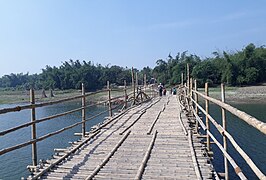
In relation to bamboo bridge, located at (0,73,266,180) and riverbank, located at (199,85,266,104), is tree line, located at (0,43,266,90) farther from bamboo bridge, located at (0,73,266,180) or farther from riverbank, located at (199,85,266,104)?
bamboo bridge, located at (0,73,266,180)

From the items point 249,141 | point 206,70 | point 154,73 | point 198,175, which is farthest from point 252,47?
point 198,175

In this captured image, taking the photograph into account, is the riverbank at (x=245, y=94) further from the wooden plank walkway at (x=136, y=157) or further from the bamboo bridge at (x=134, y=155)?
the bamboo bridge at (x=134, y=155)

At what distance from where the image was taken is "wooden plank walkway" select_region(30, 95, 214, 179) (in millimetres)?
3818

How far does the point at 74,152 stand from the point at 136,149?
40.8 inches

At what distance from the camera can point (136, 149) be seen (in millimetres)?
5098

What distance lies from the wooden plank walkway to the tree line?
2612 centimetres

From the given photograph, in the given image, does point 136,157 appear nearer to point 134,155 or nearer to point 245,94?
point 134,155

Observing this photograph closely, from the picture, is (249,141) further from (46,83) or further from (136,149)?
(46,83)

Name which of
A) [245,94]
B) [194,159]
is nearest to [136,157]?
[194,159]

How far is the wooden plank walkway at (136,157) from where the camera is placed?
12.5ft

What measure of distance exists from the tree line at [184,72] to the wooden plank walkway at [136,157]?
2612 cm

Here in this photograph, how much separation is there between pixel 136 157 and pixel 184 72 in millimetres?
43316

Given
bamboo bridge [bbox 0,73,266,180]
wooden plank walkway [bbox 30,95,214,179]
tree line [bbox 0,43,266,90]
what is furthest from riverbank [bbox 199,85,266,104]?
bamboo bridge [bbox 0,73,266,180]

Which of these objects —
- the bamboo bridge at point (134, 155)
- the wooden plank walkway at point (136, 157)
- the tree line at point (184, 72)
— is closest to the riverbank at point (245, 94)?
the tree line at point (184, 72)
